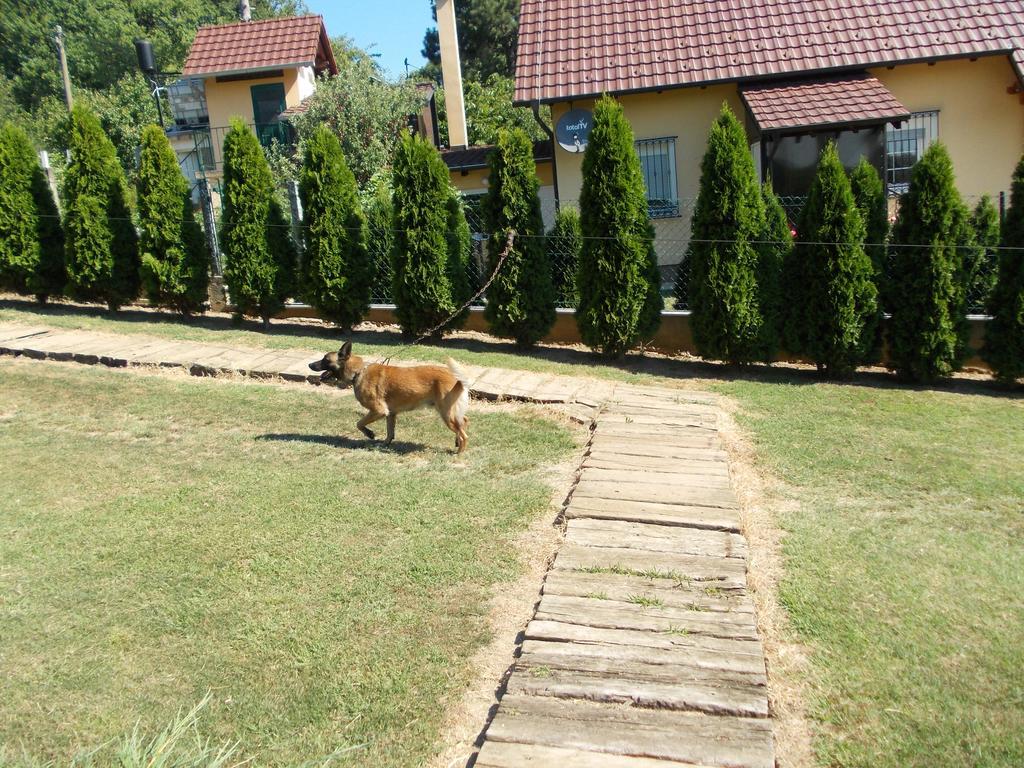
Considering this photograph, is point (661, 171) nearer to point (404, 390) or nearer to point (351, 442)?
point (404, 390)

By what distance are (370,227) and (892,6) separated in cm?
1151

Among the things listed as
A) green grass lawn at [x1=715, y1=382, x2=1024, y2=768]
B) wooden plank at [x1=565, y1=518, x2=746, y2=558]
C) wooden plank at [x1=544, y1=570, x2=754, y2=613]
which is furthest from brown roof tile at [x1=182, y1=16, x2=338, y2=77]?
wooden plank at [x1=544, y1=570, x2=754, y2=613]

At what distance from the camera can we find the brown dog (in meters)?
6.96

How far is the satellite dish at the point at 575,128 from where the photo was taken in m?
15.6

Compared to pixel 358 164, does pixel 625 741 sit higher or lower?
lower

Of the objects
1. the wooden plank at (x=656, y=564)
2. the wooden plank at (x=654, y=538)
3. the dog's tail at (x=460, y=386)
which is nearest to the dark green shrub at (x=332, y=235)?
the dog's tail at (x=460, y=386)

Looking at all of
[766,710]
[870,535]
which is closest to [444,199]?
[870,535]

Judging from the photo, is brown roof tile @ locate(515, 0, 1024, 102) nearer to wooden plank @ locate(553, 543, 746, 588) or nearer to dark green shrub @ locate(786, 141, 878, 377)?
dark green shrub @ locate(786, 141, 878, 377)

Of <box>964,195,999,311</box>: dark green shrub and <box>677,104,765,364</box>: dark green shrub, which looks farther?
<box>677,104,765,364</box>: dark green shrub

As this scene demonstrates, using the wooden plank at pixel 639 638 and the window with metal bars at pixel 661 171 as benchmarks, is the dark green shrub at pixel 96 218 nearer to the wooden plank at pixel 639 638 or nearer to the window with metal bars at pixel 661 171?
the window with metal bars at pixel 661 171

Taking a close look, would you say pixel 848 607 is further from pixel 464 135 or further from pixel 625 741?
pixel 464 135

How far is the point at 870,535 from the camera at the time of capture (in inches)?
226

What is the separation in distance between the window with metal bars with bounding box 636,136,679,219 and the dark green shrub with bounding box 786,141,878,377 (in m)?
6.23

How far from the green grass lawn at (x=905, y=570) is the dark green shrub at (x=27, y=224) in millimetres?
10609
